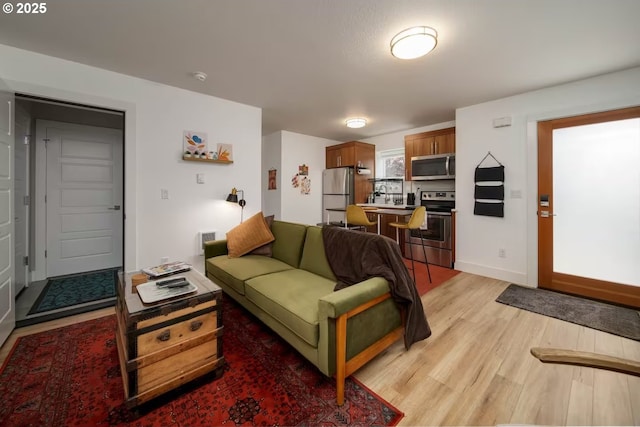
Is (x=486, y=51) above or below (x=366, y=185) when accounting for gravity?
above

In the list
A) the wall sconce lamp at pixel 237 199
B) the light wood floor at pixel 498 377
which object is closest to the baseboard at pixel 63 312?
the light wood floor at pixel 498 377

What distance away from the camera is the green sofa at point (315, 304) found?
1.46 metres

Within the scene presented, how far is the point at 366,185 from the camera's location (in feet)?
19.1

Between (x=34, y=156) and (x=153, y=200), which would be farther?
(x=34, y=156)

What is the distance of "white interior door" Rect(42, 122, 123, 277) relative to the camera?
357 centimetres

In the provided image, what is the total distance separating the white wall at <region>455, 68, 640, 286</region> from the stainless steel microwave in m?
0.29

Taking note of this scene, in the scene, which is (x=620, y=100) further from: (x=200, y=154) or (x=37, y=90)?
(x=37, y=90)

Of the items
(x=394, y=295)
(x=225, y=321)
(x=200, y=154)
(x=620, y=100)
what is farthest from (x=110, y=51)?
(x=620, y=100)

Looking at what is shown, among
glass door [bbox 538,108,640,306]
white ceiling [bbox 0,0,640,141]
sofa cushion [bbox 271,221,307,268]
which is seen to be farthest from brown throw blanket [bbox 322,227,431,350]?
glass door [bbox 538,108,640,306]

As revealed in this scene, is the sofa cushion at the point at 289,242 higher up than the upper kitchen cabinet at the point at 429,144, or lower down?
lower down

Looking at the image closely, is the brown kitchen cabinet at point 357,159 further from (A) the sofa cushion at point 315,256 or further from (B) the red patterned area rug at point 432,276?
(A) the sofa cushion at point 315,256

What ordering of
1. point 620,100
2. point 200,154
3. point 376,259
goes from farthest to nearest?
1. point 200,154
2. point 620,100
3. point 376,259

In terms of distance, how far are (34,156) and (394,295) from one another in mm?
4874

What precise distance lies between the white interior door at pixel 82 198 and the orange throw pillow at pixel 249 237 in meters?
2.46
